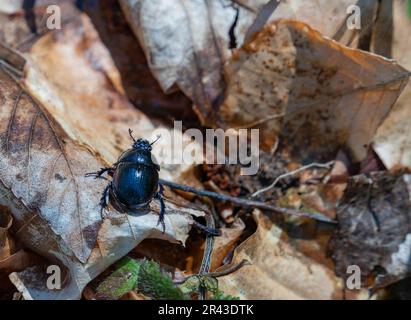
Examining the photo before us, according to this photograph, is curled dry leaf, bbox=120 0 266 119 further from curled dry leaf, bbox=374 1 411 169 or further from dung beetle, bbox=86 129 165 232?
curled dry leaf, bbox=374 1 411 169

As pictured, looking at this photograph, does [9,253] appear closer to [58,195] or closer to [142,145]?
[58,195]

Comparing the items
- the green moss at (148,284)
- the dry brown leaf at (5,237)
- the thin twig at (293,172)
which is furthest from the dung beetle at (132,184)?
the thin twig at (293,172)

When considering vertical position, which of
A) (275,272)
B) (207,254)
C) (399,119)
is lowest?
(275,272)

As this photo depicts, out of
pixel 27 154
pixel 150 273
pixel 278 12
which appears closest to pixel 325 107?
pixel 278 12

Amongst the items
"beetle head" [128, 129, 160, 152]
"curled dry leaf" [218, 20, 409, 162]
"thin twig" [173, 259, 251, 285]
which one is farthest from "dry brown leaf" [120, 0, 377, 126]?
"thin twig" [173, 259, 251, 285]

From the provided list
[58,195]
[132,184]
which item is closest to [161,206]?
[132,184]
